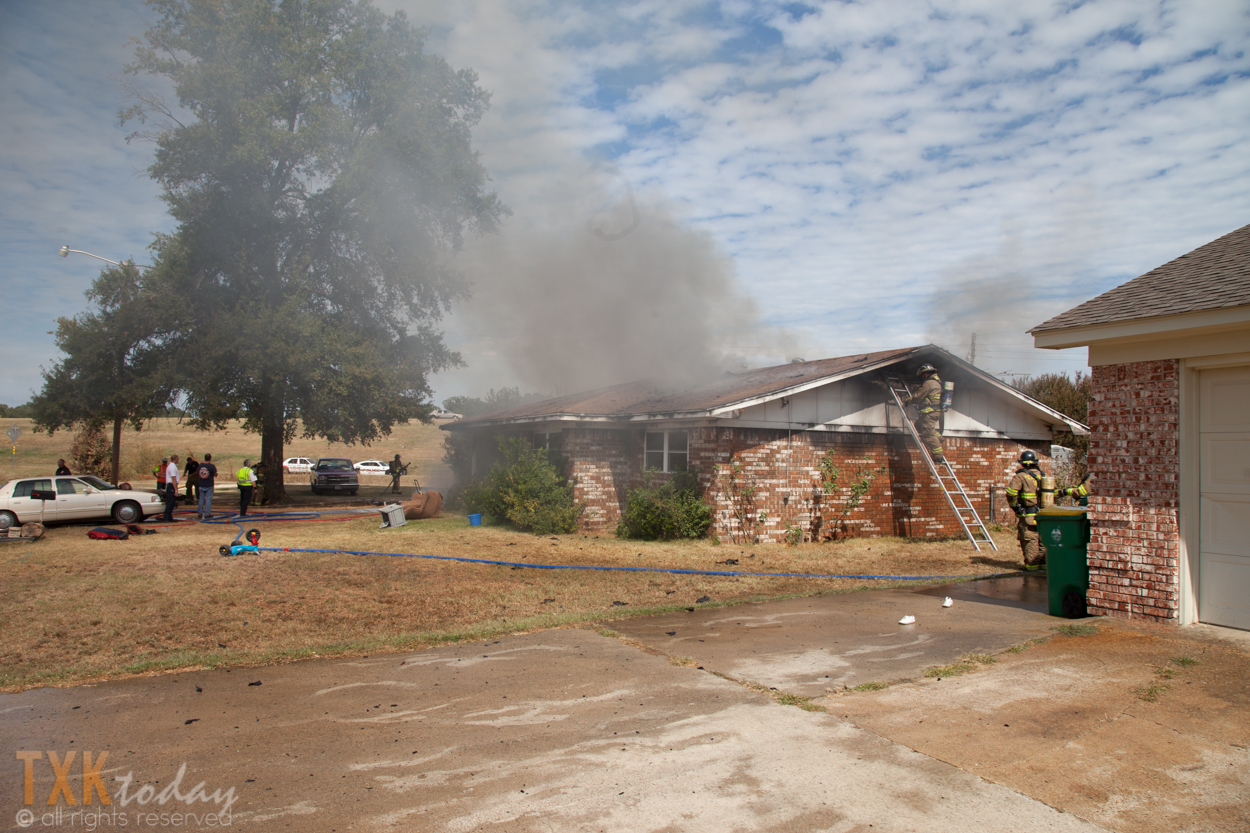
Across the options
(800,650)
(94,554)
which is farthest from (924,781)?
(94,554)

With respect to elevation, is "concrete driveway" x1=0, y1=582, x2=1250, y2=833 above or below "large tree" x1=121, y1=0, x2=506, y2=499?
below

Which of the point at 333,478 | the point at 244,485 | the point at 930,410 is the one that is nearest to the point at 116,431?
the point at 333,478

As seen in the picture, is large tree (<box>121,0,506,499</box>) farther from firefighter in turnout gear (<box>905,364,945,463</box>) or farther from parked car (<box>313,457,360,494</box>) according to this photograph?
firefighter in turnout gear (<box>905,364,945,463</box>)

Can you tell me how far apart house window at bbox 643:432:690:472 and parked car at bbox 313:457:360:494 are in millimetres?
19116

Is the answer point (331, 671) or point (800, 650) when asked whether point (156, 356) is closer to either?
point (331, 671)

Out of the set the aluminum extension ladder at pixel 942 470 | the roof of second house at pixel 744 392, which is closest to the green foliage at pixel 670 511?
the roof of second house at pixel 744 392

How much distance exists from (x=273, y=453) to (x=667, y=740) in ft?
71.8

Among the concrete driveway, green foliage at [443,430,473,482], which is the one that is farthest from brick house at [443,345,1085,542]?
green foliage at [443,430,473,482]

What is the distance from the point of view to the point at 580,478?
49.6 ft

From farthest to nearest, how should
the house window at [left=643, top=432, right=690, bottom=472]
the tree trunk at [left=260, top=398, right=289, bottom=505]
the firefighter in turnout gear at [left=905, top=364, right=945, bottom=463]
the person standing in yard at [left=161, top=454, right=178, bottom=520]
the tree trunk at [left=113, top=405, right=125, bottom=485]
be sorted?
the tree trunk at [left=260, top=398, right=289, bottom=505], the tree trunk at [left=113, top=405, right=125, bottom=485], the person standing in yard at [left=161, top=454, right=178, bottom=520], the house window at [left=643, top=432, right=690, bottom=472], the firefighter in turnout gear at [left=905, top=364, right=945, bottom=463]

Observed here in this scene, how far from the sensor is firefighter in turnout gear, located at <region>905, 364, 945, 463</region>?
43.2 ft

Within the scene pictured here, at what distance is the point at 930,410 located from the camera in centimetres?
1316

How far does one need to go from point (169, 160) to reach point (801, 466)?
20.4 m

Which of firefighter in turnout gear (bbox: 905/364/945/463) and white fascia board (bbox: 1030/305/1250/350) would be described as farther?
firefighter in turnout gear (bbox: 905/364/945/463)
